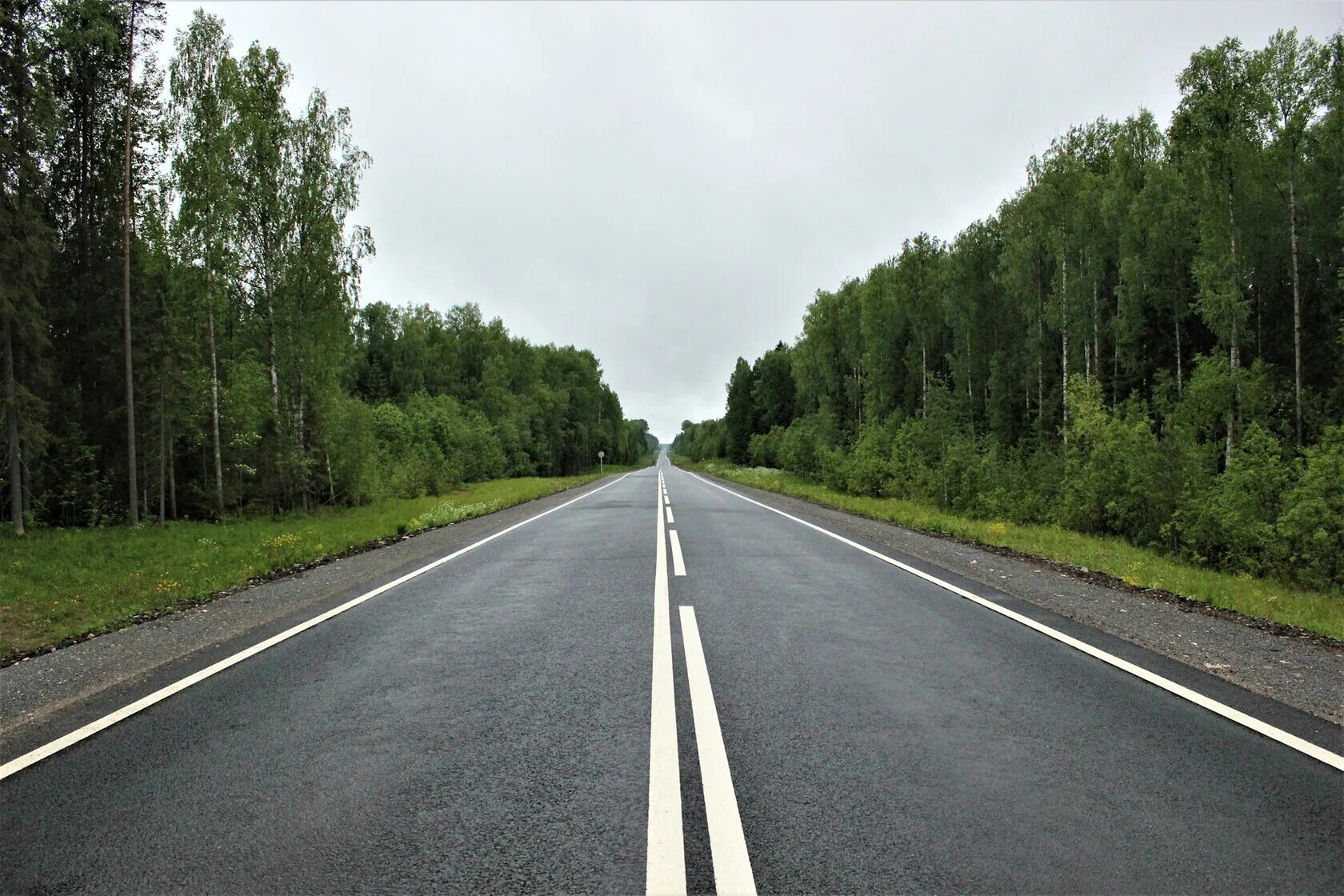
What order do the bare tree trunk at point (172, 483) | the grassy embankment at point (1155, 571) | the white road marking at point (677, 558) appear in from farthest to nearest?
the bare tree trunk at point (172, 483)
the white road marking at point (677, 558)
the grassy embankment at point (1155, 571)

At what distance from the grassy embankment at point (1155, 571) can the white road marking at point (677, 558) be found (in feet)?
20.1

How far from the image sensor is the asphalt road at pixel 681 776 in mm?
2461

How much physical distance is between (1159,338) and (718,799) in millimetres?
38024

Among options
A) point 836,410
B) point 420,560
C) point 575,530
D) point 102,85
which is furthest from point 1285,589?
point 836,410

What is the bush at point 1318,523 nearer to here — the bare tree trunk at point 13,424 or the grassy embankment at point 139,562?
the grassy embankment at point 139,562

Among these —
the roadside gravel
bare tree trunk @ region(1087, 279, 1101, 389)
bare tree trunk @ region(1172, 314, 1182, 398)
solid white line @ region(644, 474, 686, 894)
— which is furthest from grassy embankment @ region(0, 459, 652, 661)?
bare tree trunk @ region(1172, 314, 1182, 398)

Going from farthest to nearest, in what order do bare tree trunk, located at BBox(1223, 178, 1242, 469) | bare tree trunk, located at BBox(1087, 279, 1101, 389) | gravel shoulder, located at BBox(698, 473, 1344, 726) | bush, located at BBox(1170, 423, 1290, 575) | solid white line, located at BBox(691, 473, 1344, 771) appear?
bare tree trunk, located at BBox(1087, 279, 1101, 389), bare tree trunk, located at BBox(1223, 178, 1242, 469), bush, located at BBox(1170, 423, 1290, 575), gravel shoulder, located at BBox(698, 473, 1344, 726), solid white line, located at BBox(691, 473, 1344, 771)

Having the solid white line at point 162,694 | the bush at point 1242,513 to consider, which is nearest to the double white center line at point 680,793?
the solid white line at point 162,694

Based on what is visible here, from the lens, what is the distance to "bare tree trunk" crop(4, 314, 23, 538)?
15.6 meters

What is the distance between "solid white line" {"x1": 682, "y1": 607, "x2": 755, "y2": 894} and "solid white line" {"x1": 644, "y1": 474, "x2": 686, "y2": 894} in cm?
13

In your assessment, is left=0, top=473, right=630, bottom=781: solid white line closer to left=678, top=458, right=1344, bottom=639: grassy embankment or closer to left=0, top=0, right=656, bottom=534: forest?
left=678, top=458, right=1344, bottom=639: grassy embankment

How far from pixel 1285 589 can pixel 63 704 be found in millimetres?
15699

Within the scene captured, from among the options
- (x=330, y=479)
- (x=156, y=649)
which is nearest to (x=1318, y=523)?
(x=156, y=649)

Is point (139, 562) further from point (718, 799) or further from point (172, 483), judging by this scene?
point (718, 799)
